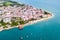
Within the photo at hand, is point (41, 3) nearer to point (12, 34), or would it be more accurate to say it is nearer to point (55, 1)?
point (55, 1)

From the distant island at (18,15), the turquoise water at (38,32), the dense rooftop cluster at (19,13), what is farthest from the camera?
the dense rooftop cluster at (19,13)

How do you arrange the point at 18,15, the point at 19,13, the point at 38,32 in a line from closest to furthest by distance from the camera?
the point at 38,32
the point at 18,15
the point at 19,13

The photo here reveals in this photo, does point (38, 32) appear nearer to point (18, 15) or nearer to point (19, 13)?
point (18, 15)

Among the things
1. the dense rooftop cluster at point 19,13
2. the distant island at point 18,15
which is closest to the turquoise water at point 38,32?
the distant island at point 18,15

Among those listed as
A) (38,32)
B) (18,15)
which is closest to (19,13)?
(18,15)

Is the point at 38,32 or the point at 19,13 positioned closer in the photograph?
the point at 38,32

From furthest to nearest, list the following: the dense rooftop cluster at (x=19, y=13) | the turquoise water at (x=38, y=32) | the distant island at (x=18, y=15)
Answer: the dense rooftop cluster at (x=19, y=13) → the distant island at (x=18, y=15) → the turquoise water at (x=38, y=32)

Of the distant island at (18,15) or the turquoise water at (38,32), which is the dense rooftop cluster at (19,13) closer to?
the distant island at (18,15)

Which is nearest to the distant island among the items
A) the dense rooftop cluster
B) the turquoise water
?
the dense rooftop cluster

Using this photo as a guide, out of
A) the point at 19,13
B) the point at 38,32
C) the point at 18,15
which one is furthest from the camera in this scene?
the point at 19,13
